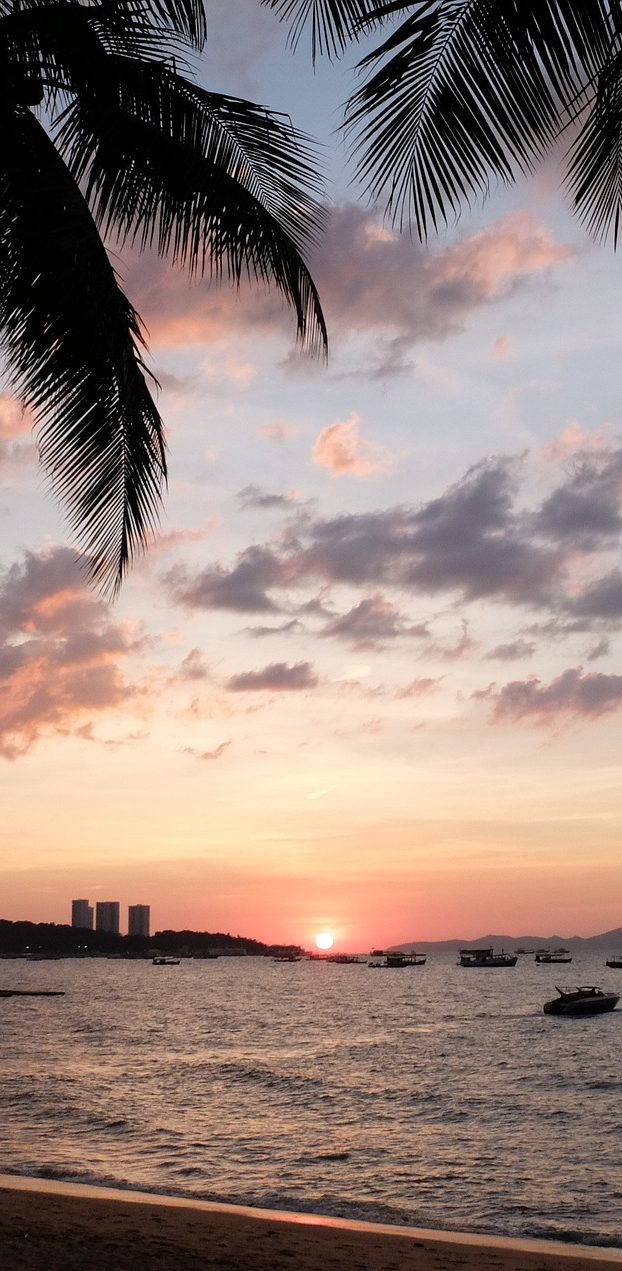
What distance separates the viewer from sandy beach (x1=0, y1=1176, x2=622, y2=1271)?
10984 mm

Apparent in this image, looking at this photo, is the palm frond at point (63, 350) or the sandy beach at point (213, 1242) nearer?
the palm frond at point (63, 350)

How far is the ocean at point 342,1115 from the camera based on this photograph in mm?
22625

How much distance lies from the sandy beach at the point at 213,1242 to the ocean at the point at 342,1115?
3.07 metres

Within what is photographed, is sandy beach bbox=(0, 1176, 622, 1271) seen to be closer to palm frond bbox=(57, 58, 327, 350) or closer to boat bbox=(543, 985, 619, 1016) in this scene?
palm frond bbox=(57, 58, 327, 350)

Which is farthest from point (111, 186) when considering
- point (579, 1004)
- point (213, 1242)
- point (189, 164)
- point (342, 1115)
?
point (579, 1004)

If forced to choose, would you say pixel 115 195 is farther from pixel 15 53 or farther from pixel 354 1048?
pixel 354 1048

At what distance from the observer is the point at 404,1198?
73.6ft

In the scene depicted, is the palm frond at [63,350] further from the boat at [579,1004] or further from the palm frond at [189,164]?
the boat at [579,1004]

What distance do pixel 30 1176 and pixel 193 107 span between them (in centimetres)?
2129

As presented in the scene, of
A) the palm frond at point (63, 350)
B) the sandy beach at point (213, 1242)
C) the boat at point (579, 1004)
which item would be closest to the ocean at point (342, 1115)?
the boat at point (579, 1004)

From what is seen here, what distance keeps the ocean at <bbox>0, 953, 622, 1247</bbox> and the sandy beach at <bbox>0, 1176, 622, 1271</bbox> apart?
3075mm

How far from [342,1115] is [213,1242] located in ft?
79.6

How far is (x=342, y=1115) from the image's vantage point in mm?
36062

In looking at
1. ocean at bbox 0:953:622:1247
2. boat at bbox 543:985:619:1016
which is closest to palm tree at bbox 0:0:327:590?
ocean at bbox 0:953:622:1247
